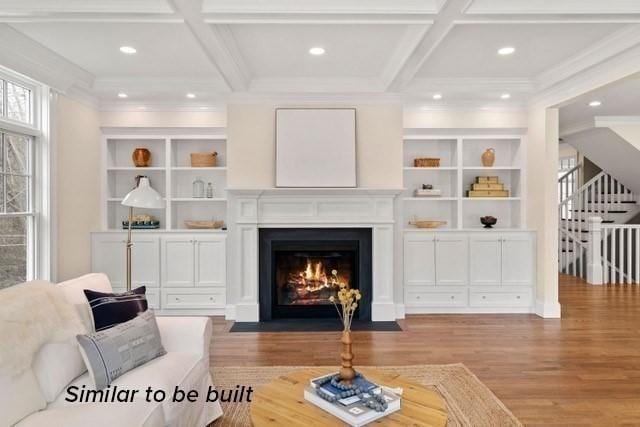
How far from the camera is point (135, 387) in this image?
6.59ft

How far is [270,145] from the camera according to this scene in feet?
15.4

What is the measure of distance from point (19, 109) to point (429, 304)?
4.66m

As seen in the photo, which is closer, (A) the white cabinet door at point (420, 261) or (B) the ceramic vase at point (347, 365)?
(B) the ceramic vase at point (347, 365)

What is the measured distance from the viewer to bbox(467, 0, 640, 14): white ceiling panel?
106 inches

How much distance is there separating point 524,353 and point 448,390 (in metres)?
1.15

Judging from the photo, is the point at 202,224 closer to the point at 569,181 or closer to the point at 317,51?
the point at 317,51

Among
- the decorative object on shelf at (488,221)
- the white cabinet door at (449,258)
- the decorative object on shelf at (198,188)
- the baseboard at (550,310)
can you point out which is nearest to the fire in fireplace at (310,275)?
the white cabinet door at (449,258)

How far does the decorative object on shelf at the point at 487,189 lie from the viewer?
5.22m

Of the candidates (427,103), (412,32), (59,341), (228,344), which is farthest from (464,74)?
(59,341)

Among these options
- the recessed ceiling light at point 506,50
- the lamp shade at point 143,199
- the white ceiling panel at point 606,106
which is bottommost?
the lamp shade at point 143,199

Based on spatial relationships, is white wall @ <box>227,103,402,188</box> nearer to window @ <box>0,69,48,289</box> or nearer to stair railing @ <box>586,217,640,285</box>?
window @ <box>0,69,48,289</box>

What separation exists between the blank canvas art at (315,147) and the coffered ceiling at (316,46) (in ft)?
0.89

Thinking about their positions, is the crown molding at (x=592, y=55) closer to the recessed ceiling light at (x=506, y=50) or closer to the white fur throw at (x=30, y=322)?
the recessed ceiling light at (x=506, y=50)

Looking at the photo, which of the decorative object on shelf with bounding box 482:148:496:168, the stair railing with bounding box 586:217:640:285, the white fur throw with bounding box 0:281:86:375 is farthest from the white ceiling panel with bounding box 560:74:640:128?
the white fur throw with bounding box 0:281:86:375
